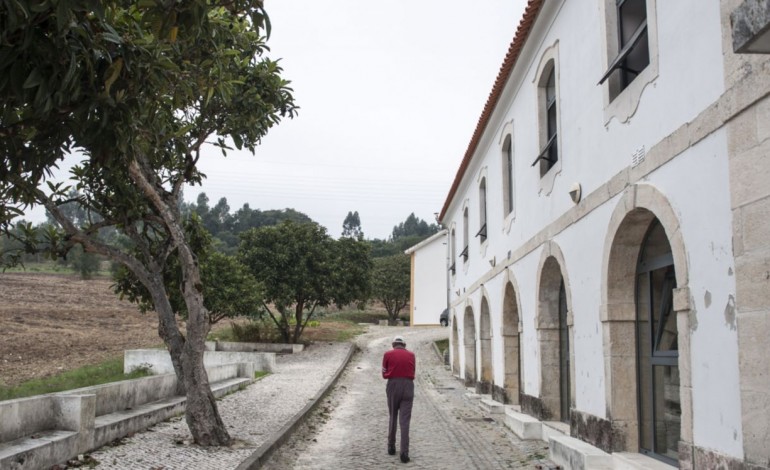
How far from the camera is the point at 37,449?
659 cm

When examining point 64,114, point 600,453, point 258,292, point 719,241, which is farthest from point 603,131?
point 258,292

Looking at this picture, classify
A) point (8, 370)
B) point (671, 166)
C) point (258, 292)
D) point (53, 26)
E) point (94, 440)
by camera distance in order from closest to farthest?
1. point (53, 26)
2. point (671, 166)
3. point (94, 440)
4. point (8, 370)
5. point (258, 292)

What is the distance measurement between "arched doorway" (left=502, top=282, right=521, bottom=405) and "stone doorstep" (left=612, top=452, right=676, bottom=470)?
6.22m

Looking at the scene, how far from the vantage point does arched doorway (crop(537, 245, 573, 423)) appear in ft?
33.3

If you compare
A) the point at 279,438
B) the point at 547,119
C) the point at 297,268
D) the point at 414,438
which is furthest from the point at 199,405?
the point at 297,268

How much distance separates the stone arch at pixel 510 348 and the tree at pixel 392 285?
38.1 m

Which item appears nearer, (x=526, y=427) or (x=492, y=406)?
(x=526, y=427)

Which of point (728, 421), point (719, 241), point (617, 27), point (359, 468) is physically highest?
point (617, 27)

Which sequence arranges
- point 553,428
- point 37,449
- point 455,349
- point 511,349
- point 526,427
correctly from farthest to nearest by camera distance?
point 455,349 < point 511,349 < point 526,427 < point 553,428 < point 37,449

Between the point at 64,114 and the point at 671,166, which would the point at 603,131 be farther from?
the point at 64,114

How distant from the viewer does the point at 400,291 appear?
51938 mm

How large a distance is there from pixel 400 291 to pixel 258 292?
28.6 meters

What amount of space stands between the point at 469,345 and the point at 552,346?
9.45m

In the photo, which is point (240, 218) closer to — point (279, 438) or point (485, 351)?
point (485, 351)
